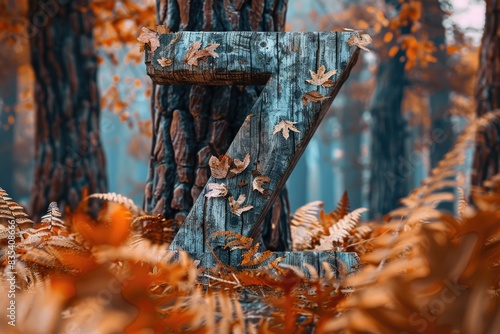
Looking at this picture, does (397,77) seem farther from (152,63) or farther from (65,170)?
(152,63)

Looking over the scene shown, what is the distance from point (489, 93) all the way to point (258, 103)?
11.3 feet

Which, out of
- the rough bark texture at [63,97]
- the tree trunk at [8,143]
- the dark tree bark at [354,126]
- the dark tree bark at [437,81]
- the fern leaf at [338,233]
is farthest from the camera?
the dark tree bark at [354,126]

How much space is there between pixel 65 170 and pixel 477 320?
4.37 metres

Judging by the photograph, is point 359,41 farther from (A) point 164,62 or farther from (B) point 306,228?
(B) point 306,228

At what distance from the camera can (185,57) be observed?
164 cm

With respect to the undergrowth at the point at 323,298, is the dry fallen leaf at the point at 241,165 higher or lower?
higher

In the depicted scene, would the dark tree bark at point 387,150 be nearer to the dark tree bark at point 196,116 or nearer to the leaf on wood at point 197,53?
the dark tree bark at point 196,116

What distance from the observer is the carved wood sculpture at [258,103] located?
162cm

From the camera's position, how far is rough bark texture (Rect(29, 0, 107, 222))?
469 centimetres

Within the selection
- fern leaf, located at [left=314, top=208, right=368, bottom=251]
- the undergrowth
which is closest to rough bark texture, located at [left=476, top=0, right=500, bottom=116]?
fern leaf, located at [left=314, top=208, right=368, bottom=251]

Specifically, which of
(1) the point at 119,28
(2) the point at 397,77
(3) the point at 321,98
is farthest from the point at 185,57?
(2) the point at 397,77

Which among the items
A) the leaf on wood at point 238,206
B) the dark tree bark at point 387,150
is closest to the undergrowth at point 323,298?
the leaf on wood at point 238,206

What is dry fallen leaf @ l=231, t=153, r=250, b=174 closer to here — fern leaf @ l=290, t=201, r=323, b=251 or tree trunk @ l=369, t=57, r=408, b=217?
fern leaf @ l=290, t=201, r=323, b=251

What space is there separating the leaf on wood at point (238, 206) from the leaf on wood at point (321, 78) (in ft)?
1.33
